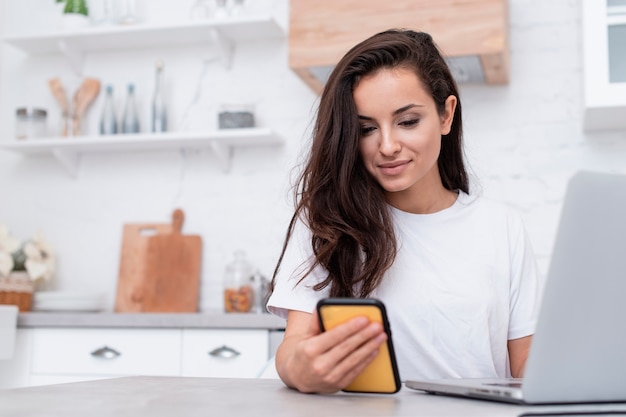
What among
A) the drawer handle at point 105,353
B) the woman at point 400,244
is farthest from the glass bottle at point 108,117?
the woman at point 400,244

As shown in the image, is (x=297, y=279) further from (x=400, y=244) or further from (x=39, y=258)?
(x=39, y=258)

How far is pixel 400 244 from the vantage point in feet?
5.41

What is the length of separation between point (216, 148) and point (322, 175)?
1.74 metres

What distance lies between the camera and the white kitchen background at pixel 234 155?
121 inches

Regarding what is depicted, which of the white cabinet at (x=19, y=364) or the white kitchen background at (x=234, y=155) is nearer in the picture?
the white cabinet at (x=19, y=364)

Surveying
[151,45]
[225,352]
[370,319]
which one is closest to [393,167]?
[370,319]

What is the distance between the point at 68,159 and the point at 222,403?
281cm

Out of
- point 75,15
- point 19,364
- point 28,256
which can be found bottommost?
point 19,364

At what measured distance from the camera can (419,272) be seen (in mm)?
1608

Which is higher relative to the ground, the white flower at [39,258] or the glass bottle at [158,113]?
the glass bottle at [158,113]

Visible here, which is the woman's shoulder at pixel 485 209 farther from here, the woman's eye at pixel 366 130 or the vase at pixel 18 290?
the vase at pixel 18 290

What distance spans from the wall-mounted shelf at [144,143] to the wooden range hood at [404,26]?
1.23ft

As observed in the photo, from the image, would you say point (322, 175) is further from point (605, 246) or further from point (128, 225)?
point (128, 225)

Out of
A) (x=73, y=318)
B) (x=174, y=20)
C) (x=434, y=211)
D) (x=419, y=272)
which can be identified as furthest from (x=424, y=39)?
(x=174, y=20)
